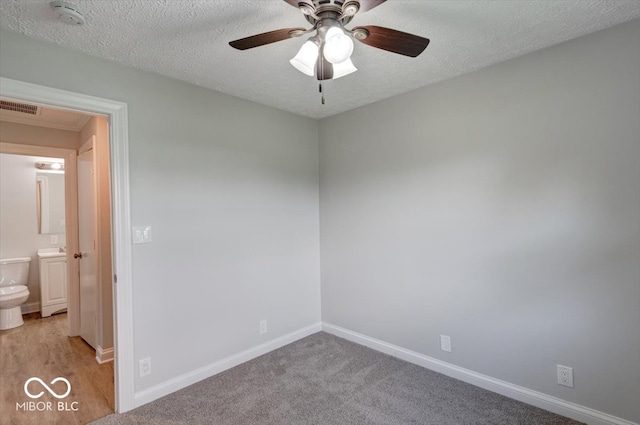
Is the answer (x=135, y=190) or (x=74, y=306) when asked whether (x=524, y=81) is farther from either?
(x=74, y=306)

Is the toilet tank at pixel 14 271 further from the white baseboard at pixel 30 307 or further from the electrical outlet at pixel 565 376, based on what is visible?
the electrical outlet at pixel 565 376

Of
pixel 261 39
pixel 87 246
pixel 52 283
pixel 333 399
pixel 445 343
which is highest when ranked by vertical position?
pixel 261 39

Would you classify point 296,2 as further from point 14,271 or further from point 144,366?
point 14,271

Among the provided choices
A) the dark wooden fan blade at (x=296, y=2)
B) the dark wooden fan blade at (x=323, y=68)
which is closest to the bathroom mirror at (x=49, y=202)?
the dark wooden fan blade at (x=323, y=68)

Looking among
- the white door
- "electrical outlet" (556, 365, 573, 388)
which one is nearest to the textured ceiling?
the white door

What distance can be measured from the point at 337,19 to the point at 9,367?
391 centimetres

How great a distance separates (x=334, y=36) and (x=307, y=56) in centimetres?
24

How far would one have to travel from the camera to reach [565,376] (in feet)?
6.59

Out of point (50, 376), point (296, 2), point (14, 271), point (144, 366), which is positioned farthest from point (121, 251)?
point (14, 271)

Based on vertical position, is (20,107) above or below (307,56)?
above

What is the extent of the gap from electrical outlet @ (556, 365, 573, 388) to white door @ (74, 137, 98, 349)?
12.7 ft

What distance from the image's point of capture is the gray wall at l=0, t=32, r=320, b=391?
2.19m

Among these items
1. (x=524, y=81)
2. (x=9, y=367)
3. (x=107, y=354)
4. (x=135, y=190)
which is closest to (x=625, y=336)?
(x=524, y=81)

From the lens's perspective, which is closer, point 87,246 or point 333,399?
point 333,399
